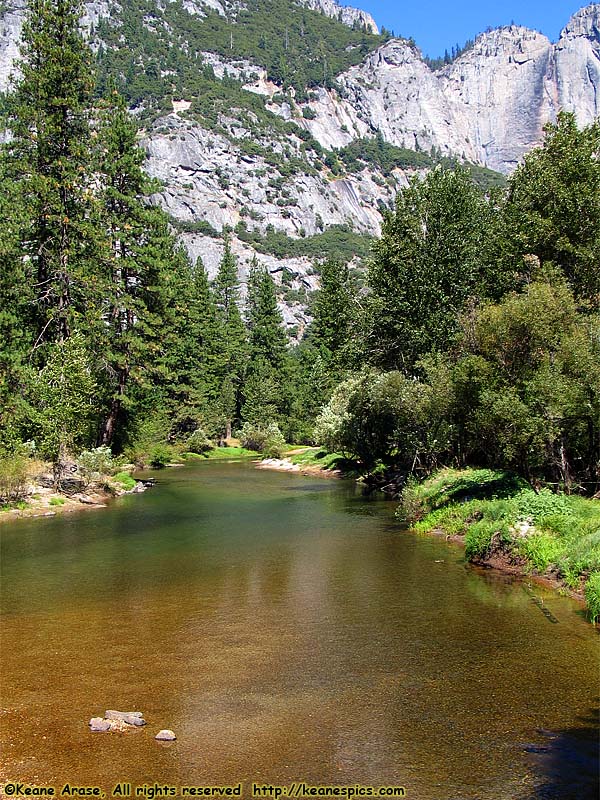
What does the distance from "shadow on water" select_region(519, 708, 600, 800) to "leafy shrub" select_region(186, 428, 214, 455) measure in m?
63.9

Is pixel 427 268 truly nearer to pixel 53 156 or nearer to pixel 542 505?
pixel 542 505

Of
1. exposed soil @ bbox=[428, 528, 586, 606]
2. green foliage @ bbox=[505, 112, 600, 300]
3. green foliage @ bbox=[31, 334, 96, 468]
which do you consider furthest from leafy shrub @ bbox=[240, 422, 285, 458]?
exposed soil @ bbox=[428, 528, 586, 606]

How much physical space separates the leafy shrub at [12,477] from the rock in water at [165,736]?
78.8ft

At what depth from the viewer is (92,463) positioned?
36.2 meters

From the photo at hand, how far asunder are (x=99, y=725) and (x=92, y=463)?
28.2 m

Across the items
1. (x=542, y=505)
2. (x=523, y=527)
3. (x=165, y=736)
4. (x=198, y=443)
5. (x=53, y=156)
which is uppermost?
(x=53, y=156)

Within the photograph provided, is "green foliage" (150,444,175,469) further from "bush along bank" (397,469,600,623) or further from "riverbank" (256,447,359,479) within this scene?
"bush along bank" (397,469,600,623)

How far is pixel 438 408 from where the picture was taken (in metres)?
29.3

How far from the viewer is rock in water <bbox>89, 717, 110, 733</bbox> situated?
9.39 meters

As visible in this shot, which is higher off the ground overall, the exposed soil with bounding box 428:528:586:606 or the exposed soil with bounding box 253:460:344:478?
the exposed soil with bounding box 428:528:586:606

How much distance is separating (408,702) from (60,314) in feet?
114

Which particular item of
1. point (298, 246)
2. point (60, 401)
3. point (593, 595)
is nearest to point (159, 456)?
point (60, 401)

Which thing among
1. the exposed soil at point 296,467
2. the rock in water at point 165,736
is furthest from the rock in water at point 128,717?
the exposed soil at point 296,467

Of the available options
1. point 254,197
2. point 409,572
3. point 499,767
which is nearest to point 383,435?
point 409,572
